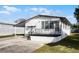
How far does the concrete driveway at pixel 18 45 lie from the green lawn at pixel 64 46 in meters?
0.10

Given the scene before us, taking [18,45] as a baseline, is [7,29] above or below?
above

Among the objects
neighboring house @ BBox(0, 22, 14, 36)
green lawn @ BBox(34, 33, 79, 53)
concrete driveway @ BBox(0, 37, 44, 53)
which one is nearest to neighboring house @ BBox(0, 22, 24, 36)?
neighboring house @ BBox(0, 22, 14, 36)

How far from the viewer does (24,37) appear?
14602 millimetres

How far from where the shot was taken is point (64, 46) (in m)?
14.6

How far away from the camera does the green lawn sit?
1453cm

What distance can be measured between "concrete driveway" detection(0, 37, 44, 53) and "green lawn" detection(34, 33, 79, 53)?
0.10m

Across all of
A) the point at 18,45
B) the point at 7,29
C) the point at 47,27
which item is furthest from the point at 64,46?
the point at 7,29

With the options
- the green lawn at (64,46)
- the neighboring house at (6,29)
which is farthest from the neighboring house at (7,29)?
the green lawn at (64,46)

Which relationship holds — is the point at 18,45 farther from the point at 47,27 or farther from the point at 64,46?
the point at 64,46

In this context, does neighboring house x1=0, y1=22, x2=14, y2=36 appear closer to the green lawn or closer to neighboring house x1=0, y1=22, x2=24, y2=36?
neighboring house x1=0, y1=22, x2=24, y2=36

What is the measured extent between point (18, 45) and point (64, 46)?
0.71 meters

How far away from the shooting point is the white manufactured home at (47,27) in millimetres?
14547
